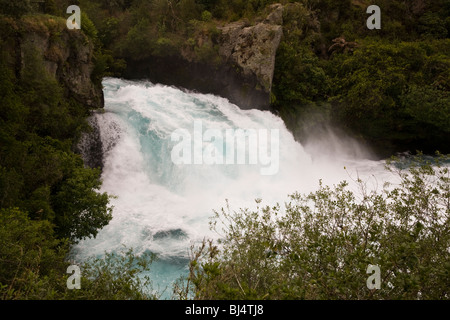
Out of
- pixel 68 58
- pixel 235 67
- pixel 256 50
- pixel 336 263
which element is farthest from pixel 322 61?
pixel 336 263

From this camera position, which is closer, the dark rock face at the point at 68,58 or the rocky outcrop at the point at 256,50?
the dark rock face at the point at 68,58

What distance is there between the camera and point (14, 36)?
46.0 feet

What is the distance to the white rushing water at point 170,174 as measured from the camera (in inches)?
588

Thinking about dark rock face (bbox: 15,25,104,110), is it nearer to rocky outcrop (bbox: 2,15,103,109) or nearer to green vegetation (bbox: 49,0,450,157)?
rocky outcrop (bbox: 2,15,103,109)

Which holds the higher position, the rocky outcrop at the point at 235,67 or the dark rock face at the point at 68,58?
the rocky outcrop at the point at 235,67

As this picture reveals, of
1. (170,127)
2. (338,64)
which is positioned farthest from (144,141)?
(338,64)

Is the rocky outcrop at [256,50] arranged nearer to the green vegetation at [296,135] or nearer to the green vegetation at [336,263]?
the green vegetation at [296,135]

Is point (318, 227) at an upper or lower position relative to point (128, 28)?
lower

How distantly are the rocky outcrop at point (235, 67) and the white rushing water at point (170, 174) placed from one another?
3.98 ft

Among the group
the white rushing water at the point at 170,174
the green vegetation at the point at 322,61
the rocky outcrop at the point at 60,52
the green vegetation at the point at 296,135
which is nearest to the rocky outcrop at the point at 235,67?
the green vegetation at the point at 322,61

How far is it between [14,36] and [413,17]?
3380cm

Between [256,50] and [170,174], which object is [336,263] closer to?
[170,174]

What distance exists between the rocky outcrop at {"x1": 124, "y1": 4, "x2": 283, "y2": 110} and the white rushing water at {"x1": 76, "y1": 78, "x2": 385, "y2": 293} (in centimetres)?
121

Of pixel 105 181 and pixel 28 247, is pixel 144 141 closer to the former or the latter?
pixel 105 181
